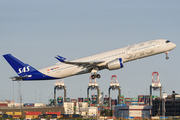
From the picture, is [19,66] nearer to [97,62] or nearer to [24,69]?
[24,69]

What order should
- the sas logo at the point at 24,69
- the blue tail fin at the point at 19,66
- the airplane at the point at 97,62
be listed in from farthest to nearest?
1. the sas logo at the point at 24,69
2. the blue tail fin at the point at 19,66
3. the airplane at the point at 97,62

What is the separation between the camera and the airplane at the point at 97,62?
6881cm

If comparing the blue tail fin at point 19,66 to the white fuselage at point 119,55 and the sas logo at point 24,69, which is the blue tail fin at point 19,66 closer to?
the sas logo at point 24,69

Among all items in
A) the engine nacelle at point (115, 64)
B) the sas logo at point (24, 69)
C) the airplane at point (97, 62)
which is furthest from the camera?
the sas logo at point (24, 69)

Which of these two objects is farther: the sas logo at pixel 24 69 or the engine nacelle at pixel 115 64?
the sas logo at pixel 24 69

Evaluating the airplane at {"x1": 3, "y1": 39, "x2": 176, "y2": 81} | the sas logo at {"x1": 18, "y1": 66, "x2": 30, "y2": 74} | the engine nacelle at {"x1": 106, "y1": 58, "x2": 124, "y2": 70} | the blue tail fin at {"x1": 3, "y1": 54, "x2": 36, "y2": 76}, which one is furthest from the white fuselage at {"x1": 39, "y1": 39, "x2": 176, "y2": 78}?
the sas logo at {"x1": 18, "y1": 66, "x2": 30, "y2": 74}

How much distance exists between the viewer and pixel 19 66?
250 feet

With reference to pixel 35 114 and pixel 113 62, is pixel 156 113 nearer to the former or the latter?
pixel 35 114

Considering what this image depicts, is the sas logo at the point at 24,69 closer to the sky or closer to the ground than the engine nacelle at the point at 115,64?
closer to the ground

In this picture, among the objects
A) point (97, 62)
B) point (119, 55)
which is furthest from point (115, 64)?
point (97, 62)

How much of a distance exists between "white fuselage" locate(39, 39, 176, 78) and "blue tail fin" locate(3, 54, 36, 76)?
4.27 metres

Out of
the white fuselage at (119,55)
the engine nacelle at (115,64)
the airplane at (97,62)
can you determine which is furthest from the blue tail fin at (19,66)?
the engine nacelle at (115,64)

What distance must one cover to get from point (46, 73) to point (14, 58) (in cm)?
968

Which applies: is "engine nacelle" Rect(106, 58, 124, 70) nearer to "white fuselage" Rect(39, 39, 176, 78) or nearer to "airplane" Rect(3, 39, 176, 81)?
"airplane" Rect(3, 39, 176, 81)
